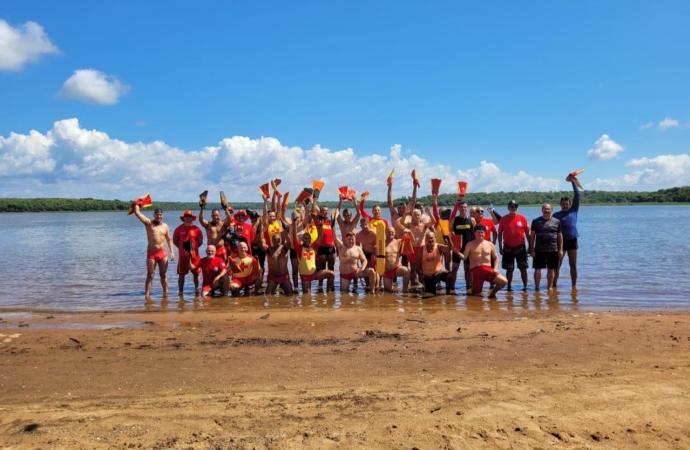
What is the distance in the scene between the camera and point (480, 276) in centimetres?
980

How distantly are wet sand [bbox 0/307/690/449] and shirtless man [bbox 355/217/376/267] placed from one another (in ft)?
10.3

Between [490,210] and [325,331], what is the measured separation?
564 centimetres

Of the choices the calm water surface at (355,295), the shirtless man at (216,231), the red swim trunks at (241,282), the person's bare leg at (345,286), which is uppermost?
the shirtless man at (216,231)

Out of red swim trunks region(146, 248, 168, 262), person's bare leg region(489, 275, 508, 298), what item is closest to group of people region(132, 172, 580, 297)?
red swim trunks region(146, 248, 168, 262)

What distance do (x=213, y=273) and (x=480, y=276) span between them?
5.02 meters

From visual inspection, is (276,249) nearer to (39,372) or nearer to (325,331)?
(325,331)

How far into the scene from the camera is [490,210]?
11188 millimetres

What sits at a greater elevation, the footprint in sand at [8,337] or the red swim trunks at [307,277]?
the red swim trunks at [307,277]

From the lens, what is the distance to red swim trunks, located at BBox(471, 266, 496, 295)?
9656 millimetres

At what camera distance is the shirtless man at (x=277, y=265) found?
10164mm

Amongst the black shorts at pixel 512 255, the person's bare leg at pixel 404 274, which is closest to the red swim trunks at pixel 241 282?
the person's bare leg at pixel 404 274

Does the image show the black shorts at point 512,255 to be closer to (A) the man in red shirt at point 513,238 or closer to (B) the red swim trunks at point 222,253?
(A) the man in red shirt at point 513,238

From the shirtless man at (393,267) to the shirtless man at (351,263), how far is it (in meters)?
0.28

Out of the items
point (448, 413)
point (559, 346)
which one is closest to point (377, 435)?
point (448, 413)
